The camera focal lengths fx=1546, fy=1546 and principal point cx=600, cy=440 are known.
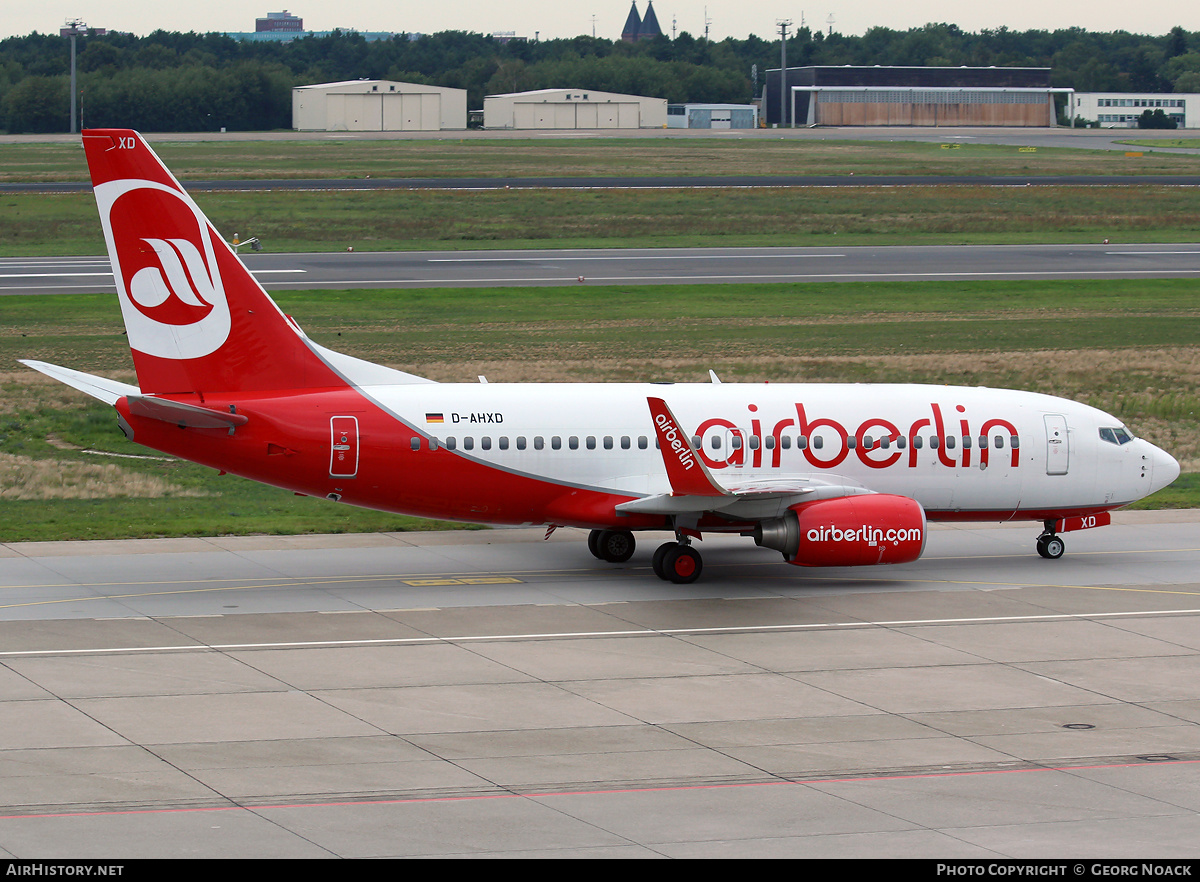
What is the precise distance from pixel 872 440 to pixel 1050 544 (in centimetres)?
555

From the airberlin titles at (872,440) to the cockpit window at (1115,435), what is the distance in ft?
7.69

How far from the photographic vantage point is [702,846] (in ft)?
57.3

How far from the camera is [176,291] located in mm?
30438

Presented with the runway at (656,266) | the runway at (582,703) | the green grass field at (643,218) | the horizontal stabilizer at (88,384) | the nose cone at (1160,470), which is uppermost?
the green grass field at (643,218)

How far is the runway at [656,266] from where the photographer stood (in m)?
74.6

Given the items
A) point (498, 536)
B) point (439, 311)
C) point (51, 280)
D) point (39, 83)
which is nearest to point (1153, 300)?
point (439, 311)

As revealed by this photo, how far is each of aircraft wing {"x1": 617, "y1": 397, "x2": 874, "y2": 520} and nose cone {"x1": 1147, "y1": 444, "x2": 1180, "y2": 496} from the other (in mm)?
7433

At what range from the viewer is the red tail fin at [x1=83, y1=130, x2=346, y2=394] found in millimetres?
29938

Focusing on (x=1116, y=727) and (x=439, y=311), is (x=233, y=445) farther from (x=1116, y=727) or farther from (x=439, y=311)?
(x=439, y=311)

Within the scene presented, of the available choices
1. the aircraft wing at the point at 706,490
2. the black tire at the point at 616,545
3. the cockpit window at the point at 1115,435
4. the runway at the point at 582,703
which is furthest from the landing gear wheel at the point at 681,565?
the cockpit window at the point at 1115,435

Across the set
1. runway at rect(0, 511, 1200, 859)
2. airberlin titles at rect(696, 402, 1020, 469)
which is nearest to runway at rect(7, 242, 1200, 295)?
runway at rect(0, 511, 1200, 859)

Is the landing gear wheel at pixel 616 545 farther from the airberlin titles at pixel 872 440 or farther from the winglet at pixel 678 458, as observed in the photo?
the winglet at pixel 678 458

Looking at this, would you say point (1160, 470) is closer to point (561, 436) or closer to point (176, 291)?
point (561, 436)
